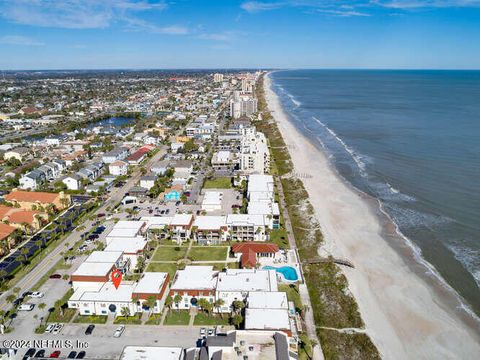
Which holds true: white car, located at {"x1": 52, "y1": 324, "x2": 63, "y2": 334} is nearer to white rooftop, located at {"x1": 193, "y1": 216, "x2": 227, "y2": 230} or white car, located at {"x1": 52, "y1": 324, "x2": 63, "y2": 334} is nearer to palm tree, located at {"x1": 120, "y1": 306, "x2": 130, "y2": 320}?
palm tree, located at {"x1": 120, "y1": 306, "x2": 130, "y2": 320}

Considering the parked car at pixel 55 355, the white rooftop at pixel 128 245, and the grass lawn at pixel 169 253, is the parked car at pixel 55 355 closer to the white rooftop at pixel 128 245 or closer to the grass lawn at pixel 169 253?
the white rooftop at pixel 128 245

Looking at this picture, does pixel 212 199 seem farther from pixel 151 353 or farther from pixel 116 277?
pixel 151 353

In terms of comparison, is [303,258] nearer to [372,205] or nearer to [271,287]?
[271,287]

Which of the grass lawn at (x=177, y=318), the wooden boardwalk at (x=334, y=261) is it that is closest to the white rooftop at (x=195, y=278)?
the grass lawn at (x=177, y=318)

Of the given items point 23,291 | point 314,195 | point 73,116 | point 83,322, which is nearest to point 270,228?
point 314,195

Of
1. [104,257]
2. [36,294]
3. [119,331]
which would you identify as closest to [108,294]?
[119,331]
